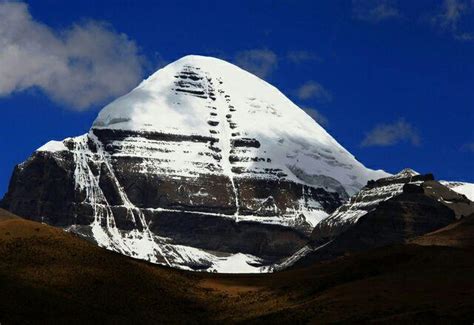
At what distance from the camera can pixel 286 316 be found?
8900cm

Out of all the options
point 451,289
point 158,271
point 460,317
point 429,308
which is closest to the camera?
point 460,317

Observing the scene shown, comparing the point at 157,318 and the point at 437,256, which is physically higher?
the point at 437,256

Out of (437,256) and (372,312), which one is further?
(437,256)

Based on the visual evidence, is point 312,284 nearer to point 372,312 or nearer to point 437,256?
point 437,256

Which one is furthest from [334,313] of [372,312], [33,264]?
[33,264]

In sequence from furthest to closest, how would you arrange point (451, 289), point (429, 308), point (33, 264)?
point (33, 264)
point (451, 289)
point (429, 308)

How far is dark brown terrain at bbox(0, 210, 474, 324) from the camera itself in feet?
285

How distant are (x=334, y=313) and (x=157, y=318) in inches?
536

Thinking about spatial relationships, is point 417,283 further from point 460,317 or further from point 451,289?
point 460,317

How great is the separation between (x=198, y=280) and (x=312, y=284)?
12.3 meters

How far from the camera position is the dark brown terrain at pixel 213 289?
8675 centimetres

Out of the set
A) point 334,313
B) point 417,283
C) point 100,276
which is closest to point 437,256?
point 417,283

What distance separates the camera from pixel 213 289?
108m

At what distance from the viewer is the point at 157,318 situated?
9312cm
